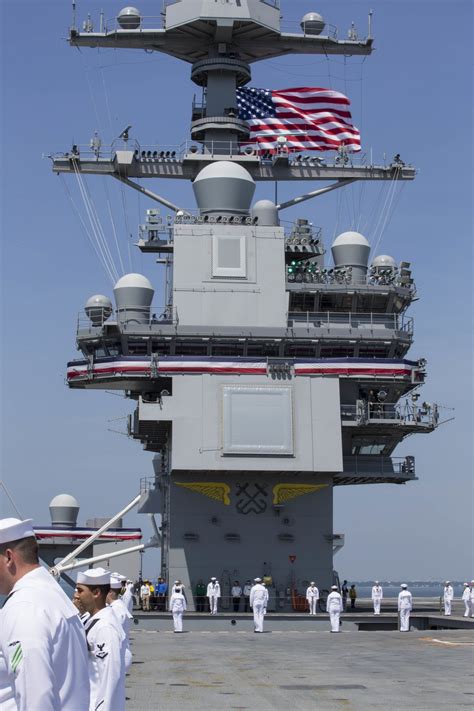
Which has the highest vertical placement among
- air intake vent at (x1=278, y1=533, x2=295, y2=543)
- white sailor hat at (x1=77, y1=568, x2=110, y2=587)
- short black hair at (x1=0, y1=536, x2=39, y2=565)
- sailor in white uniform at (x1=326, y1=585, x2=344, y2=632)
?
air intake vent at (x1=278, y1=533, x2=295, y2=543)

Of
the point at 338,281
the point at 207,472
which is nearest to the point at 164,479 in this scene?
the point at 207,472

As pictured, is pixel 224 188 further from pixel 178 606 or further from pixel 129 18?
pixel 178 606

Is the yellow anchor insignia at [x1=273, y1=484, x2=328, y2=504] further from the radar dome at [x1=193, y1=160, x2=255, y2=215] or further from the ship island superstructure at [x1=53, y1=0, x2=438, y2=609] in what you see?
the radar dome at [x1=193, y1=160, x2=255, y2=215]

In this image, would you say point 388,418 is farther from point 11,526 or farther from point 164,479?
point 11,526

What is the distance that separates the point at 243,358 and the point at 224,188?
21.6ft

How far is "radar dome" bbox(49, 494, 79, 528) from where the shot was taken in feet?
147

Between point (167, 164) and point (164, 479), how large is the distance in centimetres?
1219

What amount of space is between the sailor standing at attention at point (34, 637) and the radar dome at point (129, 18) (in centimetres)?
4045

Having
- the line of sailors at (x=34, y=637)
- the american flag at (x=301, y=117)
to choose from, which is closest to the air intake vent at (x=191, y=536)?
the american flag at (x=301, y=117)

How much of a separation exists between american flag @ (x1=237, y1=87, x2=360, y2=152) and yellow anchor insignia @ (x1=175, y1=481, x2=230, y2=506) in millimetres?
13565

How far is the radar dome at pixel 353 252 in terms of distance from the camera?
41031 mm

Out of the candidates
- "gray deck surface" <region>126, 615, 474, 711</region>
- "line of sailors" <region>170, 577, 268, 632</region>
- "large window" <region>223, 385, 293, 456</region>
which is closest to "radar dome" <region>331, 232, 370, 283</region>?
"large window" <region>223, 385, 293, 456</region>

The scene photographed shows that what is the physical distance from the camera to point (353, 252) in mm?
41125

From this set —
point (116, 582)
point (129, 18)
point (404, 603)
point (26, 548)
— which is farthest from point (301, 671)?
point (129, 18)
